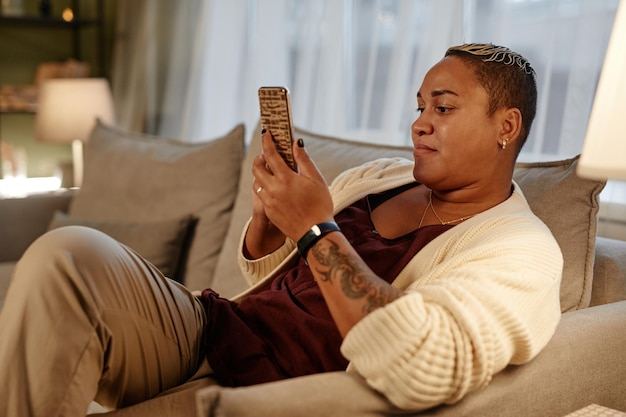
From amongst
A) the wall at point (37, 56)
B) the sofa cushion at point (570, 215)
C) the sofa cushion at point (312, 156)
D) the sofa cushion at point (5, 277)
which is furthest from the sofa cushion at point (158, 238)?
the wall at point (37, 56)

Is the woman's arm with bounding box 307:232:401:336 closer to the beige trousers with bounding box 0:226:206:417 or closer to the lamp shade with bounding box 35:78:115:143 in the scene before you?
the beige trousers with bounding box 0:226:206:417

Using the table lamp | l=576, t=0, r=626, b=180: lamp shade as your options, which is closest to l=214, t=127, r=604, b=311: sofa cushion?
l=576, t=0, r=626, b=180: lamp shade

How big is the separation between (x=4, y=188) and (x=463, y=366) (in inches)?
118

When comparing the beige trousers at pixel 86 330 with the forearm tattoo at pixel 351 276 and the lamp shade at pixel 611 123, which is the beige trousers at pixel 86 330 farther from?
the lamp shade at pixel 611 123

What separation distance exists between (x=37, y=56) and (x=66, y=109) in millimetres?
987

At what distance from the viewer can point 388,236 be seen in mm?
1552

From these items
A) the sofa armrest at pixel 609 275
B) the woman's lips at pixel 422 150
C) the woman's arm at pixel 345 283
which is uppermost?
the woman's lips at pixel 422 150

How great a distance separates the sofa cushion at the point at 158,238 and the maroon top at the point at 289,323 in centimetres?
69

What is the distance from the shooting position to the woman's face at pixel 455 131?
1.46m

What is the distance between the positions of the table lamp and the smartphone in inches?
88.8

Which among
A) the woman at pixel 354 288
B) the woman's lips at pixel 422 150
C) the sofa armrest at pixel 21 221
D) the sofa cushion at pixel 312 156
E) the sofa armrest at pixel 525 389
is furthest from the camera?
the sofa armrest at pixel 21 221

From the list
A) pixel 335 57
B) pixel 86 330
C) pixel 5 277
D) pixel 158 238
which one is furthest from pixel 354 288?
pixel 335 57

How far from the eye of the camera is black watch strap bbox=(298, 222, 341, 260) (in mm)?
1227

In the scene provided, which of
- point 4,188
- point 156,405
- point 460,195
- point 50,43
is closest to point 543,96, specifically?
point 460,195
